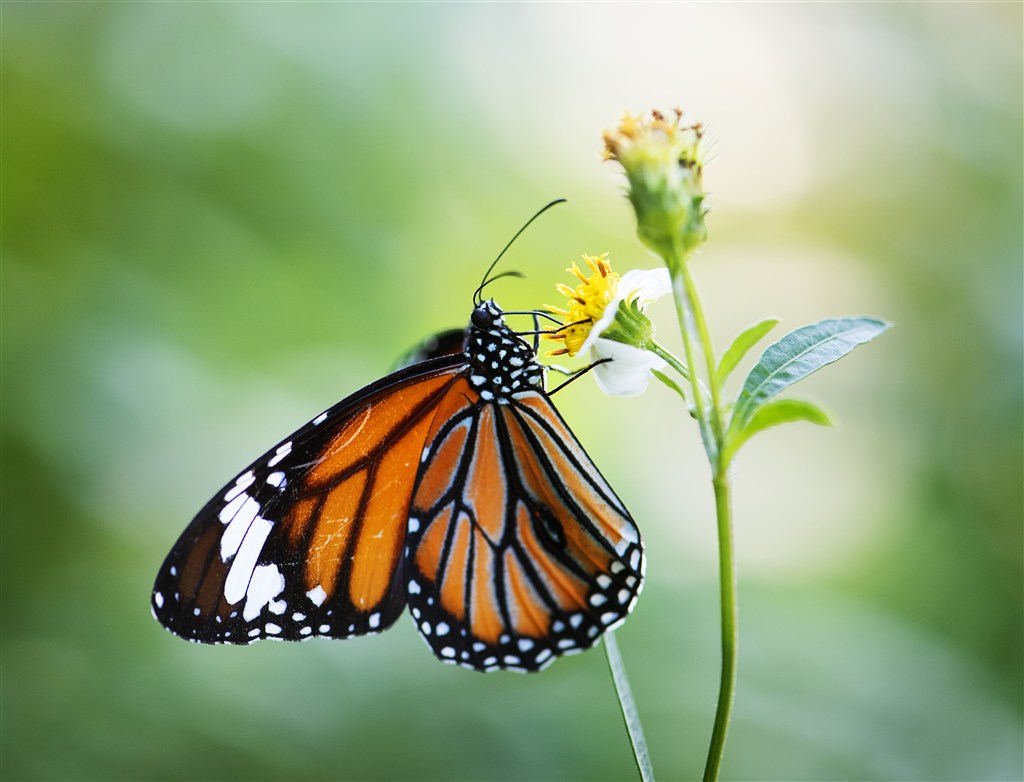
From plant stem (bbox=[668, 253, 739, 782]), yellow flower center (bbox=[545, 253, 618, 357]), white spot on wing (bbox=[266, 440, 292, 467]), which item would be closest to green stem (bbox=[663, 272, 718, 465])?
plant stem (bbox=[668, 253, 739, 782])

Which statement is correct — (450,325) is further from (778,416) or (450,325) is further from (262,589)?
(778,416)

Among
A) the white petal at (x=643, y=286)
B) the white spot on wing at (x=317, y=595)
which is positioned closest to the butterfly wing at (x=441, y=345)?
the white spot on wing at (x=317, y=595)

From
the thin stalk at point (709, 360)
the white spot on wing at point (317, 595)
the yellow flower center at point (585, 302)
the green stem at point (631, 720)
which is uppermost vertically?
the yellow flower center at point (585, 302)

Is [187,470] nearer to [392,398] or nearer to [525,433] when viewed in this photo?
[392,398]

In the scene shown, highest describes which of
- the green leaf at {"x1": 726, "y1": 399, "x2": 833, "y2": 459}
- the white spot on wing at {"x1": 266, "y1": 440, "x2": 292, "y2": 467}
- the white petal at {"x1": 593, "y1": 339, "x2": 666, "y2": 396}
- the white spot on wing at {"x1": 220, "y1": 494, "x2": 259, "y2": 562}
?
the white spot on wing at {"x1": 266, "y1": 440, "x2": 292, "y2": 467}

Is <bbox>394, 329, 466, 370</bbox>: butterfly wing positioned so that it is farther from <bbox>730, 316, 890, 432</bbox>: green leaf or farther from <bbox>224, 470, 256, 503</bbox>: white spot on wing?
<bbox>730, 316, 890, 432</bbox>: green leaf

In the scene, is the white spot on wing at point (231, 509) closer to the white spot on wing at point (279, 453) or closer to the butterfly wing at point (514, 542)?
the white spot on wing at point (279, 453)
